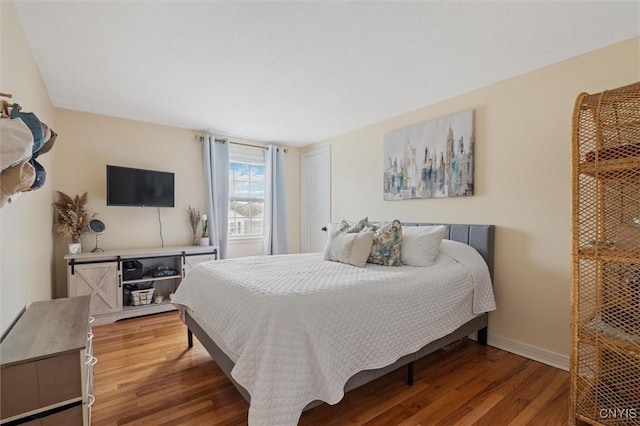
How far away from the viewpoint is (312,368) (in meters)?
1.42

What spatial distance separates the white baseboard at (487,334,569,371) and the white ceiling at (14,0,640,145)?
229 cm

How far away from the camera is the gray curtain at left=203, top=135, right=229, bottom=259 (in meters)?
4.14

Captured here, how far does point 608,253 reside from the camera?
4.95 feet

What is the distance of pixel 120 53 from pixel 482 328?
3736mm

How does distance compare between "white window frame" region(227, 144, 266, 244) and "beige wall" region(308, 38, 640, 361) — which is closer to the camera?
"beige wall" region(308, 38, 640, 361)

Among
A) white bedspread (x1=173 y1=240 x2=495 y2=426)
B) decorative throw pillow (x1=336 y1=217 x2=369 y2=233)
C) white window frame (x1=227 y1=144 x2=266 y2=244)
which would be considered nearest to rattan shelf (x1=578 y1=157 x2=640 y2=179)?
white bedspread (x1=173 y1=240 x2=495 y2=426)

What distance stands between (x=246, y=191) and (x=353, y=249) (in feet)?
9.31

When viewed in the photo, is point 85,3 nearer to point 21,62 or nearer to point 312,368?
point 21,62

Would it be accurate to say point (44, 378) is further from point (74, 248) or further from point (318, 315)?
point (74, 248)

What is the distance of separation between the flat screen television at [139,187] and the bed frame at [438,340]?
6.19 ft

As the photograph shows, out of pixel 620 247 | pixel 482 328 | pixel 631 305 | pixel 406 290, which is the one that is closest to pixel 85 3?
pixel 406 290

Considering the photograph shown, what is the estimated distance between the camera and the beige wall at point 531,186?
220cm

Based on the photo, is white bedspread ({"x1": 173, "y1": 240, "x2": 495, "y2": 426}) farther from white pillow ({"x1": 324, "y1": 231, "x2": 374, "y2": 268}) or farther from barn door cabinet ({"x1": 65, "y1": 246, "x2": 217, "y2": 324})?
barn door cabinet ({"x1": 65, "y1": 246, "x2": 217, "y2": 324})

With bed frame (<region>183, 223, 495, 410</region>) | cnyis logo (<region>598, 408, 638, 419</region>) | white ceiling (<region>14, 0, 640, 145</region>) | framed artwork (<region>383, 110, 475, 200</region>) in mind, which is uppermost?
white ceiling (<region>14, 0, 640, 145</region>)
